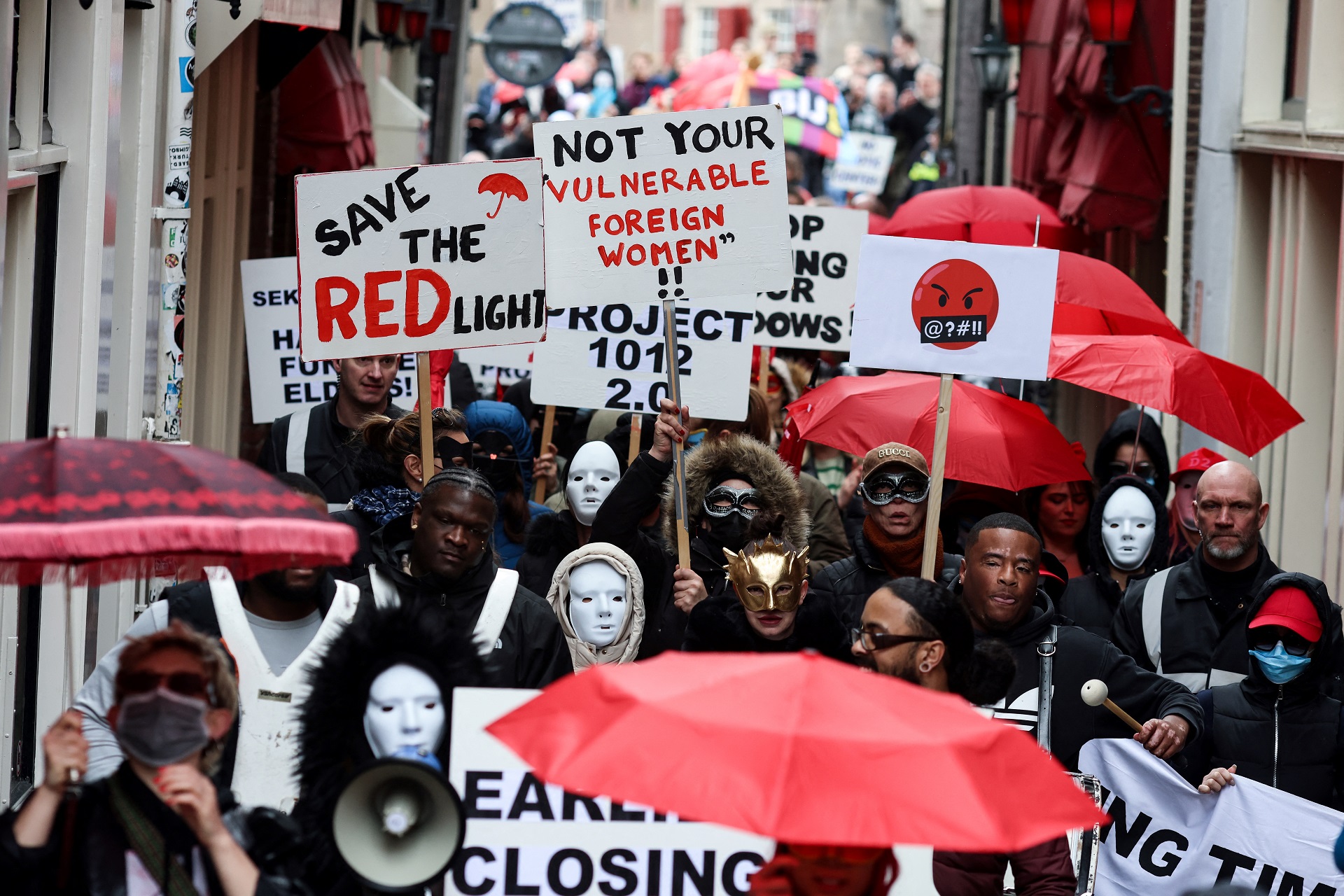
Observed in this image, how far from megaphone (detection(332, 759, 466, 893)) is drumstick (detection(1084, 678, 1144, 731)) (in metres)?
1.99

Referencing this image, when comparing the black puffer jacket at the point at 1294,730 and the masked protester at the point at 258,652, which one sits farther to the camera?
the black puffer jacket at the point at 1294,730

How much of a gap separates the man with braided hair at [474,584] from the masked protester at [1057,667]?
4.19 feet

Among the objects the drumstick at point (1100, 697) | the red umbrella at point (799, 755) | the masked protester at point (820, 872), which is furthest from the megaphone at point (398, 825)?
the drumstick at point (1100, 697)

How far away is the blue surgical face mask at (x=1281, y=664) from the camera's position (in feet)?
19.7

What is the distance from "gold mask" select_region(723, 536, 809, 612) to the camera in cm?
583

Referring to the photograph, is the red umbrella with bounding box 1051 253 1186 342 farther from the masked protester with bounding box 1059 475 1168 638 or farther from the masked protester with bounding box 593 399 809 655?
the masked protester with bounding box 593 399 809 655

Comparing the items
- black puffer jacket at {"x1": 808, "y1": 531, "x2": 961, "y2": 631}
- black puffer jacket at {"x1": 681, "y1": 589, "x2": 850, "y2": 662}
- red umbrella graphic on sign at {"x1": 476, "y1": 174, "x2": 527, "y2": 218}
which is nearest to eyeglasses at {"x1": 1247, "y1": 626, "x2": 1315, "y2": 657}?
black puffer jacket at {"x1": 808, "y1": 531, "x2": 961, "y2": 631}

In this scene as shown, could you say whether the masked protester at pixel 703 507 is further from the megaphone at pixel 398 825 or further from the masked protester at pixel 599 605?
the megaphone at pixel 398 825

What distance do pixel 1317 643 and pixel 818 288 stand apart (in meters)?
4.80

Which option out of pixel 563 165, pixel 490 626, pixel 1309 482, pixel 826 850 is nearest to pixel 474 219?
pixel 563 165

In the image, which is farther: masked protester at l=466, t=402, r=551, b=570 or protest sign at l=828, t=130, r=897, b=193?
protest sign at l=828, t=130, r=897, b=193

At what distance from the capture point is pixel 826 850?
396 centimetres

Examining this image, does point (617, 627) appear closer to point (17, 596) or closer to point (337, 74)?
point (17, 596)

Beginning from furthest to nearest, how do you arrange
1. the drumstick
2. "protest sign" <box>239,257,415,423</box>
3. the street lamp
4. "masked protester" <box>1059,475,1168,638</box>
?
the street lamp < "protest sign" <box>239,257,415,423</box> < "masked protester" <box>1059,475,1168,638</box> < the drumstick
